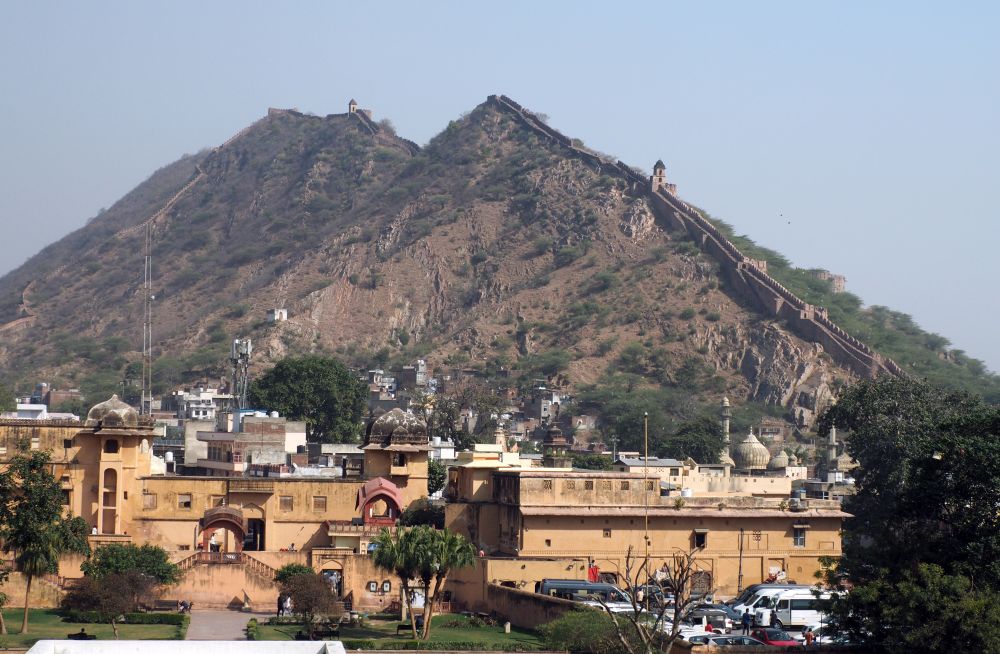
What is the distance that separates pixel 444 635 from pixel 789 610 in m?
7.35

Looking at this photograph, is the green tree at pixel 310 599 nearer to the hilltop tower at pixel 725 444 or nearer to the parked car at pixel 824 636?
the parked car at pixel 824 636

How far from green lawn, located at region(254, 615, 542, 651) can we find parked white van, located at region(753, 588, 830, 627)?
5054 millimetres

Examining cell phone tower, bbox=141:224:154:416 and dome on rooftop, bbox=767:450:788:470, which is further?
cell phone tower, bbox=141:224:154:416

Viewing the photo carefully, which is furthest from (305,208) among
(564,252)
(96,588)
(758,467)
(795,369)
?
(96,588)

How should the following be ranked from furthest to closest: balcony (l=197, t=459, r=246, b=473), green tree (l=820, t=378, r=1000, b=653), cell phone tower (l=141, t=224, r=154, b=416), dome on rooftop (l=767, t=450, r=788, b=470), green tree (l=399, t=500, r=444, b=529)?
cell phone tower (l=141, t=224, r=154, b=416) → dome on rooftop (l=767, t=450, r=788, b=470) → balcony (l=197, t=459, r=246, b=473) → green tree (l=399, t=500, r=444, b=529) → green tree (l=820, t=378, r=1000, b=653)

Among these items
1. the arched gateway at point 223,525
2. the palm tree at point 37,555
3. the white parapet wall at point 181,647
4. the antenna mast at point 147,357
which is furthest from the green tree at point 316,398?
the white parapet wall at point 181,647

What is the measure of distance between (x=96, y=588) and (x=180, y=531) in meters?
8.20

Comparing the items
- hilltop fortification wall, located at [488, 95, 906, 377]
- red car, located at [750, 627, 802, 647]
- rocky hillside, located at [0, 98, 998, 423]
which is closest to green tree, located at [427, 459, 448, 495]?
red car, located at [750, 627, 802, 647]

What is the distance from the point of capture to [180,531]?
150 ft

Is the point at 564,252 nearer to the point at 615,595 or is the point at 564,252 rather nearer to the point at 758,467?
the point at 758,467

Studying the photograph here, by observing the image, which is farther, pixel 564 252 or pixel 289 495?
pixel 564 252

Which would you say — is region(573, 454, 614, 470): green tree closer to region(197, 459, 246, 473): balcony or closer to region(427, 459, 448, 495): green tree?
region(427, 459, 448, 495): green tree

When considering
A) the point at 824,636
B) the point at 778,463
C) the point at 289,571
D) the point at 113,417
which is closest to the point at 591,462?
the point at 778,463

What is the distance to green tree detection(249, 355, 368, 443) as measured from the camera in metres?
88.0
